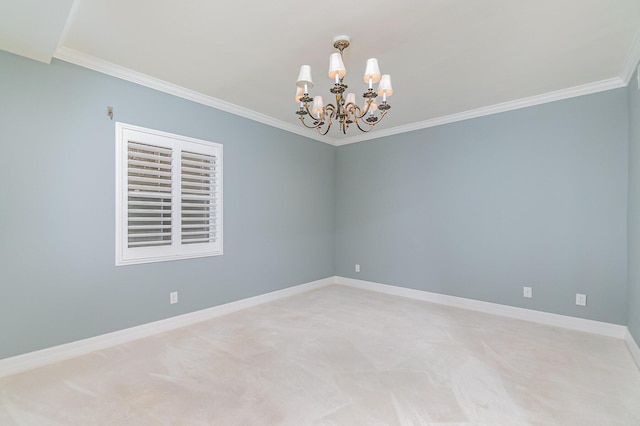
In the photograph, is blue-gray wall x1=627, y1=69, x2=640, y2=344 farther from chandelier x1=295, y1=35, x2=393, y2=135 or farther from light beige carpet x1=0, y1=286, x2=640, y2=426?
chandelier x1=295, y1=35, x2=393, y2=135

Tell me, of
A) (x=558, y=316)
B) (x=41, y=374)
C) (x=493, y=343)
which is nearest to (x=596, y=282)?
(x=558, y=316)

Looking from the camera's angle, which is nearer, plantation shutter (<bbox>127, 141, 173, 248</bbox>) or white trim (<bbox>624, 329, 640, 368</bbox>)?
white trim (<bbox>624, 329, 640, 368</bbox>)

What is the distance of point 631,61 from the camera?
267 cm

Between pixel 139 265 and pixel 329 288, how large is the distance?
3034mm

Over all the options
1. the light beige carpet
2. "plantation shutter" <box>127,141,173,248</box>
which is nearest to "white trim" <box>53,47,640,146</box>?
"plantation shutter" <box>127,141,173,248</box>

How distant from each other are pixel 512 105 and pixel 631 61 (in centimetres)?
112

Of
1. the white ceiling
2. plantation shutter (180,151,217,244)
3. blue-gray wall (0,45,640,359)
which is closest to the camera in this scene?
the white ceiling

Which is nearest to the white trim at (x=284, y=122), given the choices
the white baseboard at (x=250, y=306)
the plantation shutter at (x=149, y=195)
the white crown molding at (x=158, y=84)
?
the white crown molding at (x=158, y=84)

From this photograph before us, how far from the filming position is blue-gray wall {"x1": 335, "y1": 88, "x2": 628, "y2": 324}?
320 cm

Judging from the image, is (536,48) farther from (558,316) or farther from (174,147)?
(174,147)

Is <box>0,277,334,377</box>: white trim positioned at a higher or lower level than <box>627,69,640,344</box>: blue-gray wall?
lower

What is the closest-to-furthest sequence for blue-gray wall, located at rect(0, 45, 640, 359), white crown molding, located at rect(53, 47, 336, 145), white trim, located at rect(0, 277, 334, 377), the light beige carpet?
the light beige carpet < white trim, located at rect(0, 277, 334, 377) < blue-gray wall, located at rect(0, 45, 640, 359) < white crown molding, located at rect(53, 47, 336, 145)

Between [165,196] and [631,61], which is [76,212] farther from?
[631,61]

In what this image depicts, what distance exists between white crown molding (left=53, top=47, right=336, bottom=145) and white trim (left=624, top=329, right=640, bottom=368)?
4.62 m
